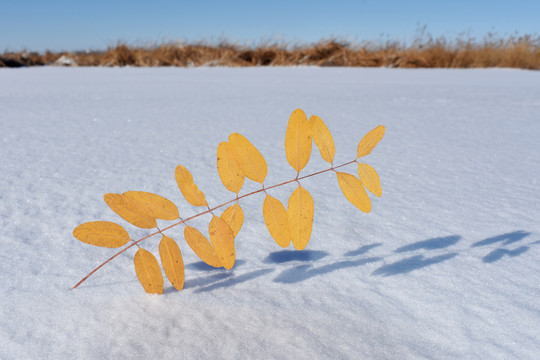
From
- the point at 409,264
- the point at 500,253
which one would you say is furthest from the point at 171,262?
the point at 500,253

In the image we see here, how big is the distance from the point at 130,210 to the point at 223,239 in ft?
0.39

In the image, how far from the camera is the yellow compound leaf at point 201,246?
49cm

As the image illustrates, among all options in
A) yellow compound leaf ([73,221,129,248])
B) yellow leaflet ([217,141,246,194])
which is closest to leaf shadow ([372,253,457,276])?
yellow leaflet ([217,141,246,194])

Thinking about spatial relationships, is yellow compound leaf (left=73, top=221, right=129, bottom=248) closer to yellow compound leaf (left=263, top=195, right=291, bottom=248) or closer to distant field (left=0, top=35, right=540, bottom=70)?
yellow compound leaf (left=263, top=195, right=291, bottom=248)

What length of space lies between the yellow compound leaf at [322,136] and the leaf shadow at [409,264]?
0.20 m

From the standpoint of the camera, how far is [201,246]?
49 centimetres

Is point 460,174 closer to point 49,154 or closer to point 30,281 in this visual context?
point 30,281

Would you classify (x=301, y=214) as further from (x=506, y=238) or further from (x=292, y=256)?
(x=506, y=238)

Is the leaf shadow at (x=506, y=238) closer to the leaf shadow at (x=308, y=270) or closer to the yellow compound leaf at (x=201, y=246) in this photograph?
the leaf shadow at (x=308, y=270)

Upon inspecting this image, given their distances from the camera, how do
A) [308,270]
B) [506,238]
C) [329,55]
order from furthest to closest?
[329,55], [506,238], [308,270]

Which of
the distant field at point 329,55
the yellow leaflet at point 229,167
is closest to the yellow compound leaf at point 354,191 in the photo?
the yellow leaflet at point 229,167

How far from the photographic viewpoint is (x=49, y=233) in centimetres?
65

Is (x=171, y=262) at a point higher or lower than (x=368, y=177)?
lower

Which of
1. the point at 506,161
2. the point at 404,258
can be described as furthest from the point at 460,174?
the point at 404,258
